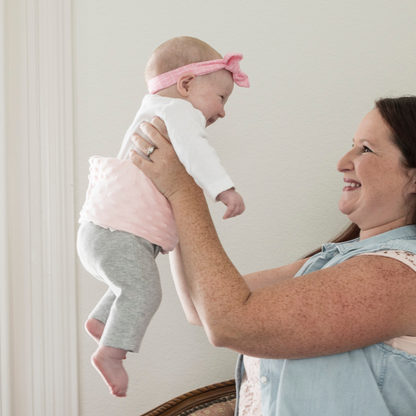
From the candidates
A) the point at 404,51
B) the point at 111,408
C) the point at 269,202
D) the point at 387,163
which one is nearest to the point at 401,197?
the point at 387,163

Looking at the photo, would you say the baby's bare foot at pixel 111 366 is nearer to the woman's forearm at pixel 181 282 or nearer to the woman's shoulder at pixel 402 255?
the woman's forearm at pixel 181 282

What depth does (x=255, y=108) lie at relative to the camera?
1684 millimetres

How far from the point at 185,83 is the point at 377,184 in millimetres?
550

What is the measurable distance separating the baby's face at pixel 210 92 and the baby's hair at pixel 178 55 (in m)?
0.05

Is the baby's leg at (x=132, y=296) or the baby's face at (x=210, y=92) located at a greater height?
the baby's face at (x=210, y=92)

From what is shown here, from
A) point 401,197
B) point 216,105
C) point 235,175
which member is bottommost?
point 401,197

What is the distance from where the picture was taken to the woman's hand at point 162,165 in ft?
3.26

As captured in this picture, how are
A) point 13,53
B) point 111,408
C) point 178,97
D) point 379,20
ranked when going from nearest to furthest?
point 178,97 < point 13,53 < point 111,408 < point 379,20

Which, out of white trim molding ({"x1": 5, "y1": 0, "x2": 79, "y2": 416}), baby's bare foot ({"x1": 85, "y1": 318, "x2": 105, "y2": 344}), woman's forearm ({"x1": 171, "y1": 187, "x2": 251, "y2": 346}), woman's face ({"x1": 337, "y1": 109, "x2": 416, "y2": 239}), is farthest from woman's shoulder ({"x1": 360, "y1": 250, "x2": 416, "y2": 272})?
white trim molding ({"x1": 5, "y1": 0, "x2": 79, "y2": 416})

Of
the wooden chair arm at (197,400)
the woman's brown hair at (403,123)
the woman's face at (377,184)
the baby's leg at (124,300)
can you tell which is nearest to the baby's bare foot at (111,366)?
the baby's leg at (124,300)

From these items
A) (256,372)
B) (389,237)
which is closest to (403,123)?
(389,237)

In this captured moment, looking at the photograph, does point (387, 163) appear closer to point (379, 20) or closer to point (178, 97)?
point (178, 97)

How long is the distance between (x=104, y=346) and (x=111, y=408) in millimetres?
874

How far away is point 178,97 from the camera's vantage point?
1.07 m
